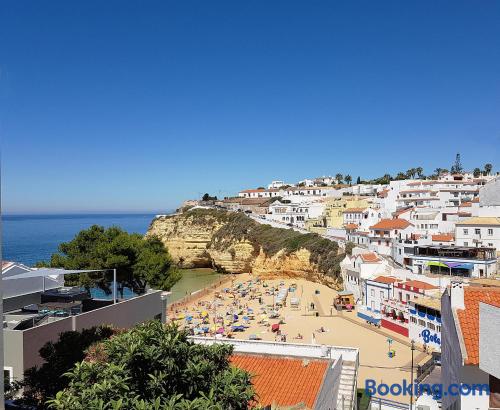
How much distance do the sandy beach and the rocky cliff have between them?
2.50m

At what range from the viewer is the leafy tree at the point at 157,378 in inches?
234

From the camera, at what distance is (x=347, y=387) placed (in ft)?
45.5

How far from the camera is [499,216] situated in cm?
4472

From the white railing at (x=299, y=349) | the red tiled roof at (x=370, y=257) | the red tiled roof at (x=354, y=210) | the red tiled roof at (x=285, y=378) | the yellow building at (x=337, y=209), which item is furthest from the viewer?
the yellow building at (x=337, y=209)

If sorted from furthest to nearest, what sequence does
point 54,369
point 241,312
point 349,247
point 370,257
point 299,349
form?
point 349,247, point 241,312, point 370,257, point 299,349, point 54,369

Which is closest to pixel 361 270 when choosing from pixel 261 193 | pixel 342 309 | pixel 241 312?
pixel 342 309

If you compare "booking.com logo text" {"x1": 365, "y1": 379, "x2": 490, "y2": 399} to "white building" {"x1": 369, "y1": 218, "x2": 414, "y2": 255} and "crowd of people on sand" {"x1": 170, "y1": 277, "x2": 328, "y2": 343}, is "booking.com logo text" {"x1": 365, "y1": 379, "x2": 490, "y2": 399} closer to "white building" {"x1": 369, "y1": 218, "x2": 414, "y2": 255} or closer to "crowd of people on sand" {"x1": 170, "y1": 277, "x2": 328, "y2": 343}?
Answer: "crowd of people on sand" {"x1": 170, "y1": 277, "x2": 328, "y2": 343}

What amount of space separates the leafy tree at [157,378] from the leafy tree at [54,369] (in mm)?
1916

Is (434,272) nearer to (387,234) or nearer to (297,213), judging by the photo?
(387,234)

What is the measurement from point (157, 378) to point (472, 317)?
19.5 ft

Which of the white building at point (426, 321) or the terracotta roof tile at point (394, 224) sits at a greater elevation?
the terracotta roof tile at point (394, 224)

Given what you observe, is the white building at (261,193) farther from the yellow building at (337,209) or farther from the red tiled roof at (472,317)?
the red tiled roof at (472,317)

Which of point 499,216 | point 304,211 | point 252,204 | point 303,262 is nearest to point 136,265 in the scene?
point 303,262

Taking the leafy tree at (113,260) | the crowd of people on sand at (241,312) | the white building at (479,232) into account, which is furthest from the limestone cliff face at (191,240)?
the leafy tree at (113,260)
